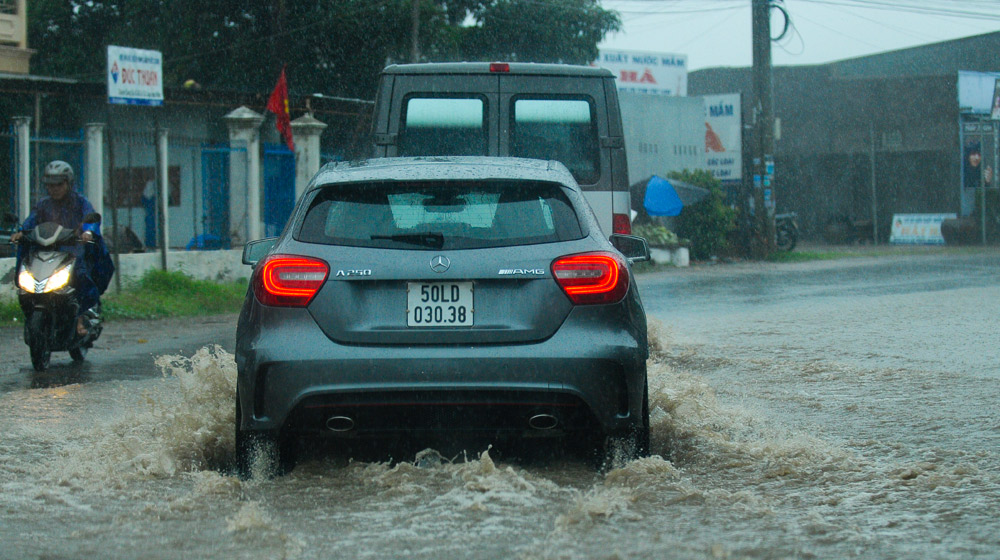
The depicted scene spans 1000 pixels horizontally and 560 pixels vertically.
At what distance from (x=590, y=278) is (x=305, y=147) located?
16.3m

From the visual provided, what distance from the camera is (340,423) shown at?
4.93 m

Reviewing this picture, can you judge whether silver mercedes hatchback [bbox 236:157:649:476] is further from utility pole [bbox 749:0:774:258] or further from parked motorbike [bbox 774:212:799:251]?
parked motorbike [bbox 774:212:799:251]

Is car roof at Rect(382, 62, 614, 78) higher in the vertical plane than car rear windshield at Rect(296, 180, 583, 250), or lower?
higher

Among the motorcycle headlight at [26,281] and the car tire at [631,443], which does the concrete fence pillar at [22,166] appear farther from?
the car tire at [631,443]

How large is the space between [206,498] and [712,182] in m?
24.9

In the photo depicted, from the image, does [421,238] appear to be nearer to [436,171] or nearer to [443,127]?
[436,171]

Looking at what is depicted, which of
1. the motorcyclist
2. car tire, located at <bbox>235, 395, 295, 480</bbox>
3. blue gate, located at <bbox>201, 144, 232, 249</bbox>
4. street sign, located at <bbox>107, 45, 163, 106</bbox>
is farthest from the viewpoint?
blue gate, located at <bbox>201, 144, 232, 249</bbox>

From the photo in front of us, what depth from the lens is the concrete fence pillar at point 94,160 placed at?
54.0ft

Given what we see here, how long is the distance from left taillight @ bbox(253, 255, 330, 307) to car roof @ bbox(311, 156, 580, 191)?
0.43 meters

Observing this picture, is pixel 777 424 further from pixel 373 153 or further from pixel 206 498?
pixel 373 153

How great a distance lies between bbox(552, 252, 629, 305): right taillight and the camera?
16.1 ft

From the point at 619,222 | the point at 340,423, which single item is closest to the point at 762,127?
the point at 619,222

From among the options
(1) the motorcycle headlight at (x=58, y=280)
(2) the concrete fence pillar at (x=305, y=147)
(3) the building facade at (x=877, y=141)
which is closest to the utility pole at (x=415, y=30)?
(2) the concrete fence pillar at (x=305, y=147)

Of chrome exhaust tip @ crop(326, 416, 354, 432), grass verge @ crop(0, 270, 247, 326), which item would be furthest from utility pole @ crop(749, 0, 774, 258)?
chrome exhaust tip @ crop(326, 416, 354, 432)
